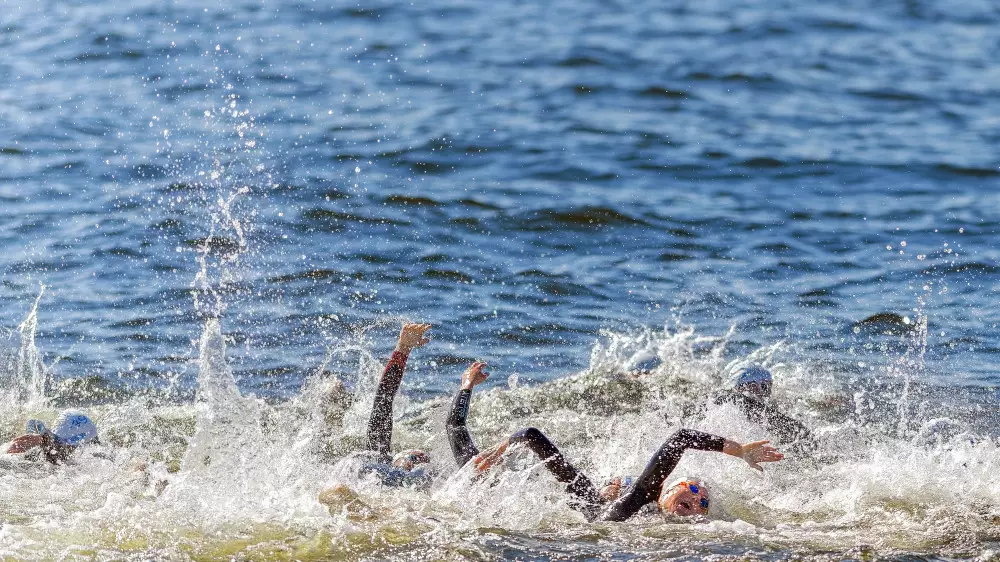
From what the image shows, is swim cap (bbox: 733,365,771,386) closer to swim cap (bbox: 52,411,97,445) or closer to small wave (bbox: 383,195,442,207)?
swim cap (bbox: 52,411,97,445)

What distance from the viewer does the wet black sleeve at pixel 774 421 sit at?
35.9ft

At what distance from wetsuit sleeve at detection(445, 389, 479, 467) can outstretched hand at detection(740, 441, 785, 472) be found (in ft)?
7.62

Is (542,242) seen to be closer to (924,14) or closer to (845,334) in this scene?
(845,334)

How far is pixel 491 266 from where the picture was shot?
1616cm

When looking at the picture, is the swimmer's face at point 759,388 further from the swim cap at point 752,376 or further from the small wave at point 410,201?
the small wave at point 410,201

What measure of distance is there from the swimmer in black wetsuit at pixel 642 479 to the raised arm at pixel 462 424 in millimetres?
455

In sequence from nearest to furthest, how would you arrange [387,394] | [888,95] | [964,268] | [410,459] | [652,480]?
→ [652,480]
[410,459]
[387,394]
[964,268]
[888,95]

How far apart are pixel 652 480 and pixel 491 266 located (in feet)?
24.1

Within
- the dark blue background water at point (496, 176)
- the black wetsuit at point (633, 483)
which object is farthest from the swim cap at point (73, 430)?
the black wetsuit at point (633, 483)

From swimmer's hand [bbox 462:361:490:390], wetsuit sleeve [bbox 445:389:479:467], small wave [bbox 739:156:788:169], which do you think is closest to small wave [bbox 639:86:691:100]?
small wave [bbox 739:156:788:169]

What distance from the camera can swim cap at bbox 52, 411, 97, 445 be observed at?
1033 centimetres

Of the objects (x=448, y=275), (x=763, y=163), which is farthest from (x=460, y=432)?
(x=763, y=163)

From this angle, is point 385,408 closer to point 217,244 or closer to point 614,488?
point 614,488

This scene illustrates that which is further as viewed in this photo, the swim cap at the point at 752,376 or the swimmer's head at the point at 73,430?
the swim cap at the point at 752,376
